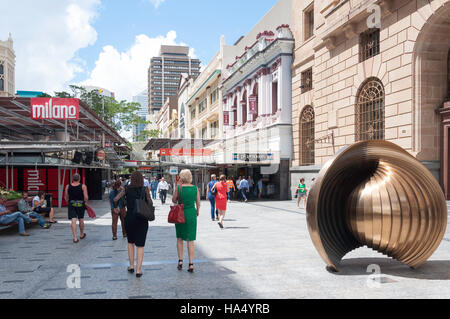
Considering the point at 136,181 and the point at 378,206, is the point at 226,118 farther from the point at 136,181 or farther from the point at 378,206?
the point at 378,206

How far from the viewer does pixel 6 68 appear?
96750mm

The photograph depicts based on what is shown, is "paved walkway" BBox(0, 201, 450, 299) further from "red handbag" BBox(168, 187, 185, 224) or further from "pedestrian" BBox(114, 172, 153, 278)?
"red handbag" BBox(168, 187, 185, 224)

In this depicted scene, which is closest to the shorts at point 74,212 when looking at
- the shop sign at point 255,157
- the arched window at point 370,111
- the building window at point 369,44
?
the arched window at point 370,111

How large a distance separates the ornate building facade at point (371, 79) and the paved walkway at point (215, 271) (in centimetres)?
782

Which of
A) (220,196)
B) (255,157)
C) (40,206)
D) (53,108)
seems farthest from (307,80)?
(40,206)

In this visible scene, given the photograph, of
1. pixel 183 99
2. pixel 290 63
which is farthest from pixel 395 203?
pixel 183 99

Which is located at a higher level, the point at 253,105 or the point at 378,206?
the point at 253,105

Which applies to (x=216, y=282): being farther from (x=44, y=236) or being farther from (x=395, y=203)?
(x=44, y=236)

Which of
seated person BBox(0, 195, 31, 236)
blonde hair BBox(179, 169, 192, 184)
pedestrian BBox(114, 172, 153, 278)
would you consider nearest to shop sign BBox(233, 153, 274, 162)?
seated person BBox(0, 195, 31, 236)

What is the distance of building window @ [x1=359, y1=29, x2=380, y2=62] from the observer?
18969 mm

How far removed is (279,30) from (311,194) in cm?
2316

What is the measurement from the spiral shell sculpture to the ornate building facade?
10557 millimetres

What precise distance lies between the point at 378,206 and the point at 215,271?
2814 millimetres

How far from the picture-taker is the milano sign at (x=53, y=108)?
14375mm
